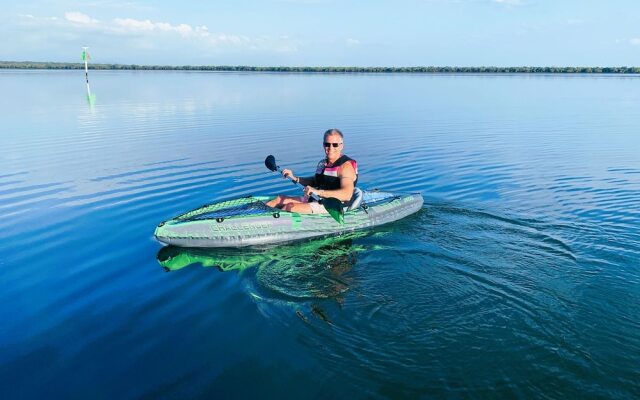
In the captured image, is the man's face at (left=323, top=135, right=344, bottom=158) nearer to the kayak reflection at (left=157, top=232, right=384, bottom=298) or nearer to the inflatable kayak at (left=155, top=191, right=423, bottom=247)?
the inflatable kayak at (left=155, top=191, right=423, bottom=247)

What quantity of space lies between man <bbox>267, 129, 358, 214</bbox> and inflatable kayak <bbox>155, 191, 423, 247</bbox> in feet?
0.76

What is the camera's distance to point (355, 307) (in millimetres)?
6598

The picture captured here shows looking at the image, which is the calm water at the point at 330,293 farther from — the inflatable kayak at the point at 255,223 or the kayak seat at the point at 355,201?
the kayak seat at the point at 355,201

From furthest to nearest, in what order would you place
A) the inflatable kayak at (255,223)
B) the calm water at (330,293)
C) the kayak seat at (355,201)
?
the kayak seat at (355,201) → the inflatable kayak at (255,223) → the calm water at (330,293)

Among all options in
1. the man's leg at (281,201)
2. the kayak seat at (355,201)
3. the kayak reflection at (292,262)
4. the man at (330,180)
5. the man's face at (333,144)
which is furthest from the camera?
the kayak seat at (355,201)

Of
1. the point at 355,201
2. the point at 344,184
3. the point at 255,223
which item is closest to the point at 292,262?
the point at 255,223

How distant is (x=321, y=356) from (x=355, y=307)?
4.03 ft

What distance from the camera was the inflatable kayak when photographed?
8836 millimetres

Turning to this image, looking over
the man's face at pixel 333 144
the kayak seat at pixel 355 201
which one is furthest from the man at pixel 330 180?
the kayak seat at pixel 355 201

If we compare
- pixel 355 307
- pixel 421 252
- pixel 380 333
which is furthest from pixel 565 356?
pixel 421 252

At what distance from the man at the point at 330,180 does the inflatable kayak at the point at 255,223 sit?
0.76 ft

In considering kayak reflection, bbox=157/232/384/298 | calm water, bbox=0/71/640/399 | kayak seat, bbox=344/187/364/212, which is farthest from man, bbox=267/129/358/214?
calm water, bbox=0/71/640/399

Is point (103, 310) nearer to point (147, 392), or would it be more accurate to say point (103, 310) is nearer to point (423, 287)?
point (147, 392)

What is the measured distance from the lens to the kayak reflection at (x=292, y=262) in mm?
7313
